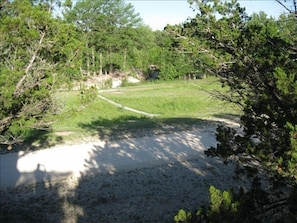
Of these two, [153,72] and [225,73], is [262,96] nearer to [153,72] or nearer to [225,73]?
[225,73]

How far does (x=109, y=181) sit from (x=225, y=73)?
5.98 metres

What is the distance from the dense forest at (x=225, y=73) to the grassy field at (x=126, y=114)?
0.51 metres

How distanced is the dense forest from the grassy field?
51 centimetres

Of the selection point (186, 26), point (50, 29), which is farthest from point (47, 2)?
point (186, 26)

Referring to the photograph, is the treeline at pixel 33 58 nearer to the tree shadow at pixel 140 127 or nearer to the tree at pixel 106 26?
the tree shadow at pixel 140 127

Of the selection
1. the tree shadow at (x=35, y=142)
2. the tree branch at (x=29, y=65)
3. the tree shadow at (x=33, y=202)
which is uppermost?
the tree branch at (x=29, y=65)

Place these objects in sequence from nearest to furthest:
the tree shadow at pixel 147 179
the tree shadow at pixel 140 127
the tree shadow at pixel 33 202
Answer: the tree shadow at pixel 33 202, the tree shadow at pixel 147 179, the tree shadow at pixel 140 127

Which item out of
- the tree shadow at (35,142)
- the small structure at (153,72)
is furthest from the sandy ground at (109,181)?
the small structure at (153,72)

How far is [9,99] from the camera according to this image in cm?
621

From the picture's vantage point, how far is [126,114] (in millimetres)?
23828

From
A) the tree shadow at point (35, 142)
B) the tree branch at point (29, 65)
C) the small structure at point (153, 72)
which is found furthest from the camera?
the small structure at point (153, 72)

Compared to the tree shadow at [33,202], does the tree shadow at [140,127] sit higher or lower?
higher

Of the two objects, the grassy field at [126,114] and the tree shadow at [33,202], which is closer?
the grassy field at [126,114]

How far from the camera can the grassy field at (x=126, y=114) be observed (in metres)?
7.79
